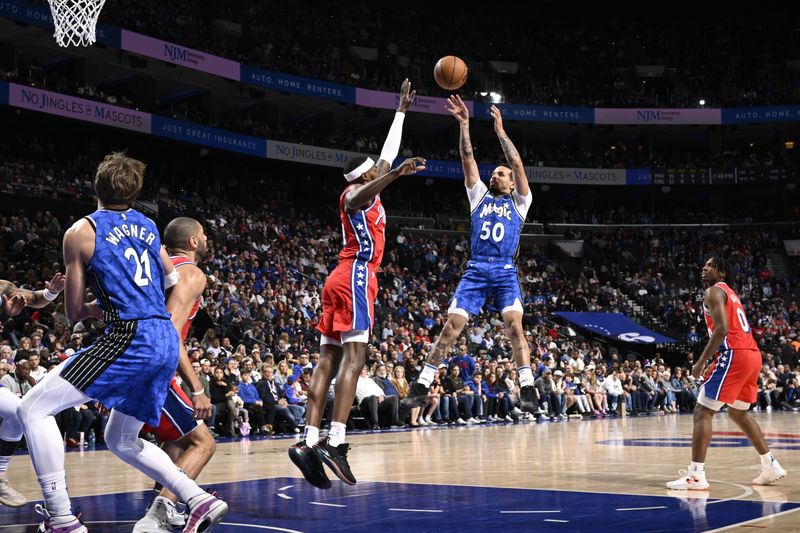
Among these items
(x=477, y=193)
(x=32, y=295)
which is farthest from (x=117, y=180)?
(x=477, y=193)

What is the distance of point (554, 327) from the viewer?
1065 inches

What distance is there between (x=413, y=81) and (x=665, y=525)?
105ft

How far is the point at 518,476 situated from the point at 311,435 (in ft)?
9.24

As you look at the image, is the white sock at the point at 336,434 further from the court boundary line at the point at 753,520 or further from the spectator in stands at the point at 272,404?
the spectator in stands at the point at 272,404

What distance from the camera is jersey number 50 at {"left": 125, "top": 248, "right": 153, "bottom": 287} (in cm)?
442

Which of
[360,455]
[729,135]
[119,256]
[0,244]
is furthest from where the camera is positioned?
[729,135]

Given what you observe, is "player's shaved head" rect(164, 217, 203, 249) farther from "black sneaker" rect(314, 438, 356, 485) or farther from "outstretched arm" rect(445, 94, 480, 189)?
"outstretched arm" rect(445, 94, 480, 189)

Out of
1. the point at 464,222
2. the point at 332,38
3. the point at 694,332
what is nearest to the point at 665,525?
the point at 694,332

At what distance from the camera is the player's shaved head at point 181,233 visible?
5500mm

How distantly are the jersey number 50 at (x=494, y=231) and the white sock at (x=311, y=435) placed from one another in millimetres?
2627

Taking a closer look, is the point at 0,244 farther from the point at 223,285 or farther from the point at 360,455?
the point at 360,455

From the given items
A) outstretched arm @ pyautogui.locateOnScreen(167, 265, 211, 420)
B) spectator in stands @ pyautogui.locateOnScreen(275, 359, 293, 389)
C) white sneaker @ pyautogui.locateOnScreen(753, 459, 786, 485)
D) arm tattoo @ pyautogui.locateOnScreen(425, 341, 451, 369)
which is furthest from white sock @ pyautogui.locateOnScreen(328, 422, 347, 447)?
spectator in stands @ pyautogui.locateOnScreen(275, 359, 293, 389)

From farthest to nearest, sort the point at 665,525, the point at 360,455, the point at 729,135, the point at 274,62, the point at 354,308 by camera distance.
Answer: the point at 729,135 → the point at 274,62 → the point at 360,455 → the point at 354,308 → the point at 665,525

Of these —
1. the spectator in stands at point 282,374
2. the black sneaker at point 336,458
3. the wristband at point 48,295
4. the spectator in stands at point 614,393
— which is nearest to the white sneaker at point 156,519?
the black sneaker at point 336,458
